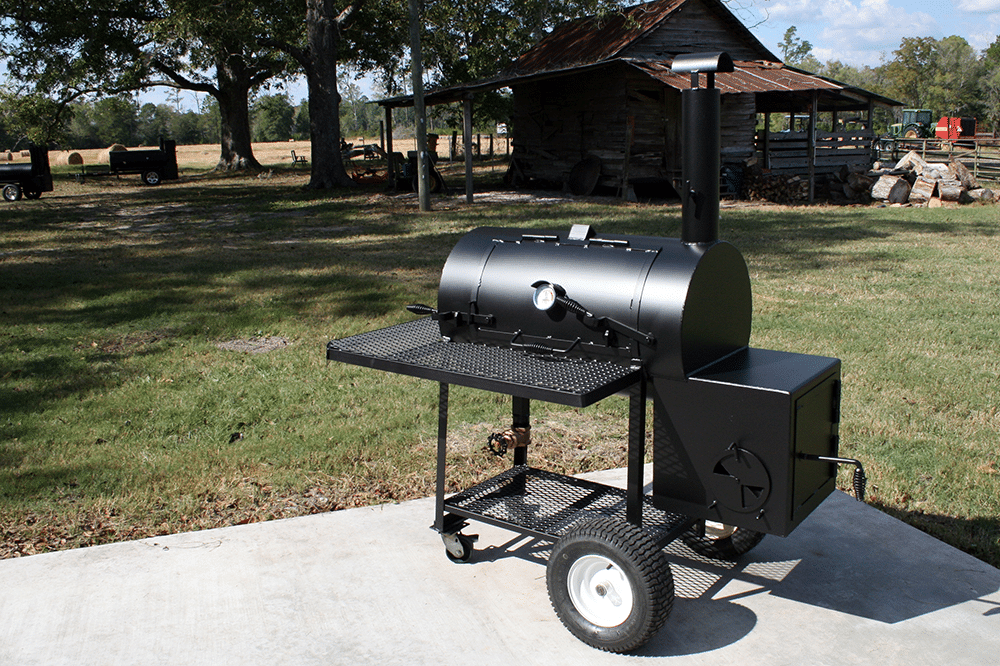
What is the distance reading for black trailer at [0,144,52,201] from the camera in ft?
75.8

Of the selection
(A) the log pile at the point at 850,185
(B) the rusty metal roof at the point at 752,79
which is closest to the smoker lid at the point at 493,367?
(B) the rusty metal roof at the point at 752,79

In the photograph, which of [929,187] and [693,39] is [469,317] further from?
[693,39]

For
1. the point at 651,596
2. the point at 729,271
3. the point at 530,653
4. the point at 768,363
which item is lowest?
the point at 530,653

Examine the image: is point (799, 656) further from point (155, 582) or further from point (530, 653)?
point (155, 582)

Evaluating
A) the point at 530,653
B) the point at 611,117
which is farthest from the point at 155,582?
the point at 611,117

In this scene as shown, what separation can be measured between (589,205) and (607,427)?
1399 centimetres

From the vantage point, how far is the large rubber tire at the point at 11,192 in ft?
75.3

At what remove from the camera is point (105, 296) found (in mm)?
9164

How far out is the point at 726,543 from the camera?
3537 millimetres

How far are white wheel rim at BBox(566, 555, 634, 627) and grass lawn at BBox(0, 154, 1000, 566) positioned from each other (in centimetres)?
149

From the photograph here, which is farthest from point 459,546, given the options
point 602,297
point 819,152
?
point 819,152

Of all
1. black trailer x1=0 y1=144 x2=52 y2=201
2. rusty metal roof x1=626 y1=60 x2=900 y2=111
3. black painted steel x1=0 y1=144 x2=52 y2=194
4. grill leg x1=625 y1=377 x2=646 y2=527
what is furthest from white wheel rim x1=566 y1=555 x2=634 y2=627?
black painted steel x1=0 y1=144 x2=52 y2=194

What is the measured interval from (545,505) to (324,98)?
883 inches

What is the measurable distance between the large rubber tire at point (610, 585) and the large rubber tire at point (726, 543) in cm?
76
